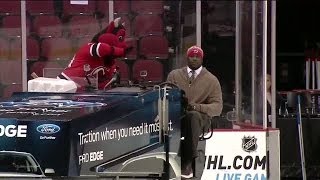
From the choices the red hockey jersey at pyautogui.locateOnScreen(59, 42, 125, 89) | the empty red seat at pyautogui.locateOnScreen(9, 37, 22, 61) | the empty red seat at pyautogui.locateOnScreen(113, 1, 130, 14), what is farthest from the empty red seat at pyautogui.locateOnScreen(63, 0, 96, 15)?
the red hockey jersey at pyautogui.locateOnScreen(59, 42, 125, 89)

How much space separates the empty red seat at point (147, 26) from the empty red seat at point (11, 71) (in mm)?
1884

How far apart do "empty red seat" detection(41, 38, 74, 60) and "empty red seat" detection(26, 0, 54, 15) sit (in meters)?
0.44

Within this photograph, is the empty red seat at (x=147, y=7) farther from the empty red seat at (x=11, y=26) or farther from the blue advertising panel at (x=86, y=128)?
the blue advertising panel at (x=86, y=128)

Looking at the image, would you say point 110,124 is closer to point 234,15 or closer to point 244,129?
point 244,129

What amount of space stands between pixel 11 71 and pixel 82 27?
1.28m

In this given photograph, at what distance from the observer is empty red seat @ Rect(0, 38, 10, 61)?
10.9 m

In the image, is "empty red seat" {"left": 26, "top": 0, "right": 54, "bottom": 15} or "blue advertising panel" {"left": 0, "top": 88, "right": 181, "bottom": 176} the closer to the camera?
"blue advertising panel" {"left": 0, "top": 88, "right": 181, "bottom": 176}

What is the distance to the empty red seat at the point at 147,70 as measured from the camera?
432 inches

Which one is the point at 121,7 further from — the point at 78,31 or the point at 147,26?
the point at 78,31

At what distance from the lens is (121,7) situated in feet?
36.9

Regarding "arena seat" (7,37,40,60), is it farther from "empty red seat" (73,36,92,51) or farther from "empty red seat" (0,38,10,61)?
"empty red seat" (73,36,92,51)

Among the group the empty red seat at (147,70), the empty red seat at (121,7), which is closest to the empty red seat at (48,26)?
the empty red seat at (121,7)

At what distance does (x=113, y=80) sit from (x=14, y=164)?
2.63 meters

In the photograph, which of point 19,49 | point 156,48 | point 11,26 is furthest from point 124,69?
point 11,26
